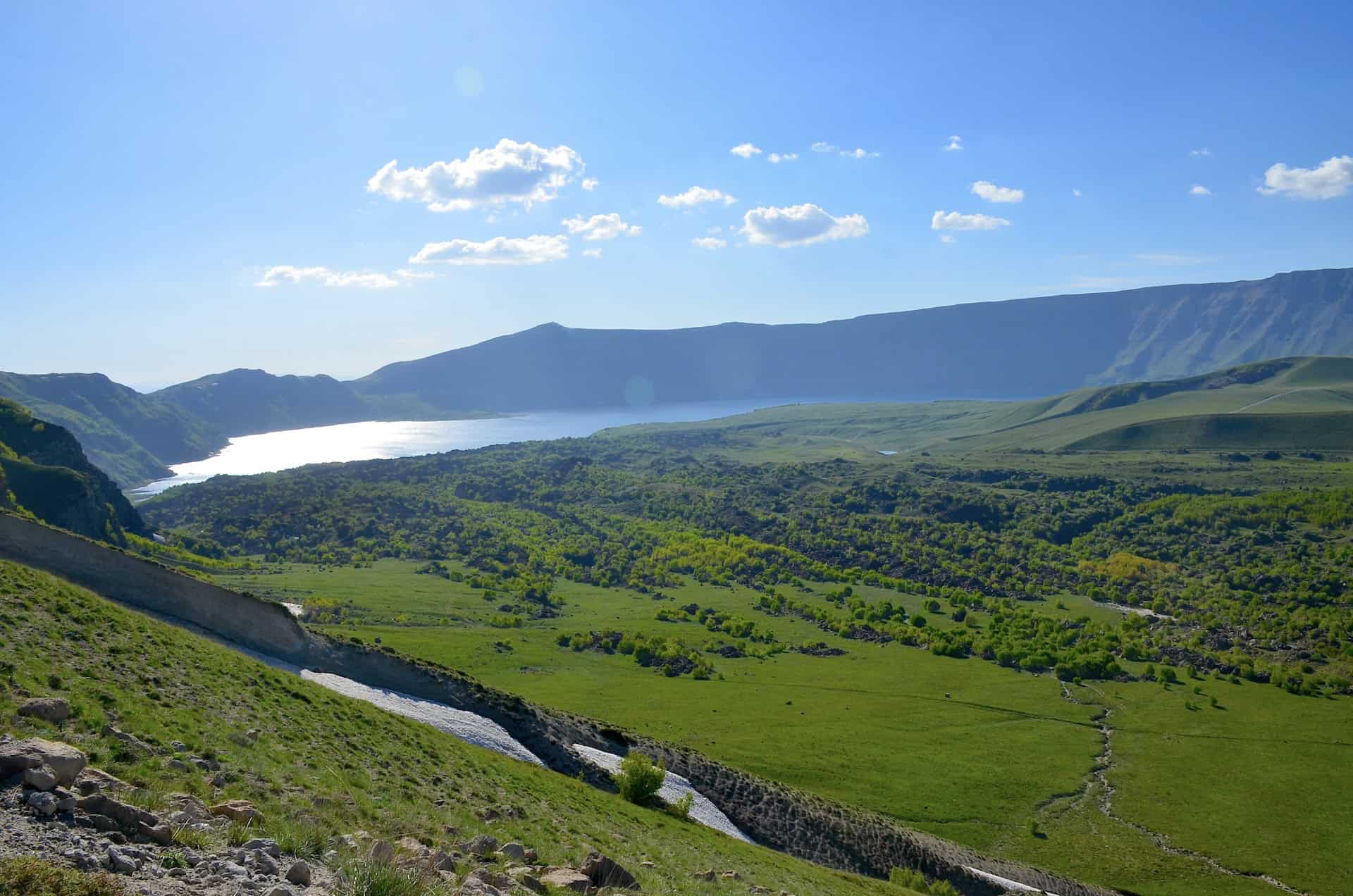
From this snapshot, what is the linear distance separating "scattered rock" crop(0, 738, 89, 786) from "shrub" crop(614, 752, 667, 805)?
721 inches

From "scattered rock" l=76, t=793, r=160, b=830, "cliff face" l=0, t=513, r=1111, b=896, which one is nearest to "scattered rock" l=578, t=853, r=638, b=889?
"scattered rock" l=76, t=793, r=160, b=830

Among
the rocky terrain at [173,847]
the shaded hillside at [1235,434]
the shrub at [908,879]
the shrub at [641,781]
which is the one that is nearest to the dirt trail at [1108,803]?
the shrub at [908,879]

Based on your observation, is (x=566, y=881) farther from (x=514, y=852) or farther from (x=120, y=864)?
(x=120, y=864)

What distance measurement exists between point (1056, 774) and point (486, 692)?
3182 cm

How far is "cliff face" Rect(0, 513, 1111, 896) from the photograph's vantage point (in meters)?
26.6

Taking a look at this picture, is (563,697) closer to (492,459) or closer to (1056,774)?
(1056,774)

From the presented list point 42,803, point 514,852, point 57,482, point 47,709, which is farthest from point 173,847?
point 57,482

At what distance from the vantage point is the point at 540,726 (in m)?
30.8

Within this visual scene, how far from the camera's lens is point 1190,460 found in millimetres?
142375

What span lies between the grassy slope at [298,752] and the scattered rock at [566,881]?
5.01ft

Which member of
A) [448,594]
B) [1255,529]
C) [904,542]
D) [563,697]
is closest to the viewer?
[563,697]

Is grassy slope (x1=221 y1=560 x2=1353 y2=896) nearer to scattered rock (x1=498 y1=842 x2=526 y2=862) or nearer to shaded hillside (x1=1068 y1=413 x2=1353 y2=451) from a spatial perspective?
scattered rock (x1=498 y1=842 x2=526 y2=862)

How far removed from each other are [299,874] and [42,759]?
345 centimetres

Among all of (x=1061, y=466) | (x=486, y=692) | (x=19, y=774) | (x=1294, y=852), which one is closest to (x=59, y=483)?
(x=486, y=692)
